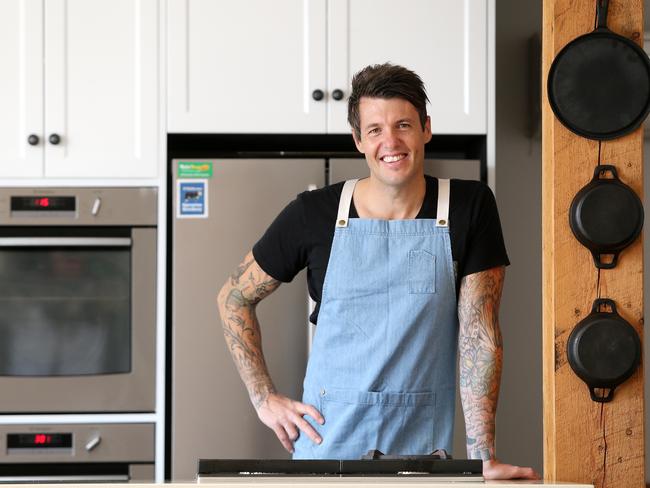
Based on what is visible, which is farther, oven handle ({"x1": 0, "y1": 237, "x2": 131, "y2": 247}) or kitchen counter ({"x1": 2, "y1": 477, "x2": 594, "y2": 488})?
oven handle ({"x1": 0, "y1": 237, "x2": 131, "y2": 247})

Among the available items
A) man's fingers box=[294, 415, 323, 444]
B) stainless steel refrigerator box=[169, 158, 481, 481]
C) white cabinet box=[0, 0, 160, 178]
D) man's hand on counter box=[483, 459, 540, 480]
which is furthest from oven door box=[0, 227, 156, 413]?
man's hand on counter box=[483, 459, 540, 480]

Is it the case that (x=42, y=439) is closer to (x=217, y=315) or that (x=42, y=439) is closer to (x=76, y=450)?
(x=76, y=450)

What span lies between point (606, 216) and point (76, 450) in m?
1.98

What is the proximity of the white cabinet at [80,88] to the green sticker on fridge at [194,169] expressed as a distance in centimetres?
11

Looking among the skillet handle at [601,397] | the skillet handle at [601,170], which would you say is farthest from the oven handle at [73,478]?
the skillet handle at [601,170]

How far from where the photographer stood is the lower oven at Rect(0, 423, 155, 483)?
2.92 metres

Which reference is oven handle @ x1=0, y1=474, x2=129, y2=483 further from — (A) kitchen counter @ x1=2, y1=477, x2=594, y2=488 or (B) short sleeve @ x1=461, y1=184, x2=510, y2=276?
(A) kitchen counter @ x1=2, y1=477, x2=594, y2=488

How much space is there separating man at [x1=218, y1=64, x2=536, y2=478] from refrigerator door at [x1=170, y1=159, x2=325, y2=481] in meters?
0.79

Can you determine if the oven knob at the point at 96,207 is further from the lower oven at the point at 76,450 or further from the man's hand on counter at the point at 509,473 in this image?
the man's hand on counter at the point at 509,473

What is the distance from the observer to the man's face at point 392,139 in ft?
6.41

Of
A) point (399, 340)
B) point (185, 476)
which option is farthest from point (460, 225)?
point (185, 476)

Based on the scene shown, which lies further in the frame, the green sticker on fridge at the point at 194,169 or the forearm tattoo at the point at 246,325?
the green sticker on fridge at the point at 194,169

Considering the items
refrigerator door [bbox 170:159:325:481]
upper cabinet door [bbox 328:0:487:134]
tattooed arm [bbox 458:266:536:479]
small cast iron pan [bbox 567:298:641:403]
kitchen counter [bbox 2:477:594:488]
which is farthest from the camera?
upper cabinet door [bbox 328:0:487:134]

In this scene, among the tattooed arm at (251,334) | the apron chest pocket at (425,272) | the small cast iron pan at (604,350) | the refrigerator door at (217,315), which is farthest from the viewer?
the refrigerator door at (217,315)
